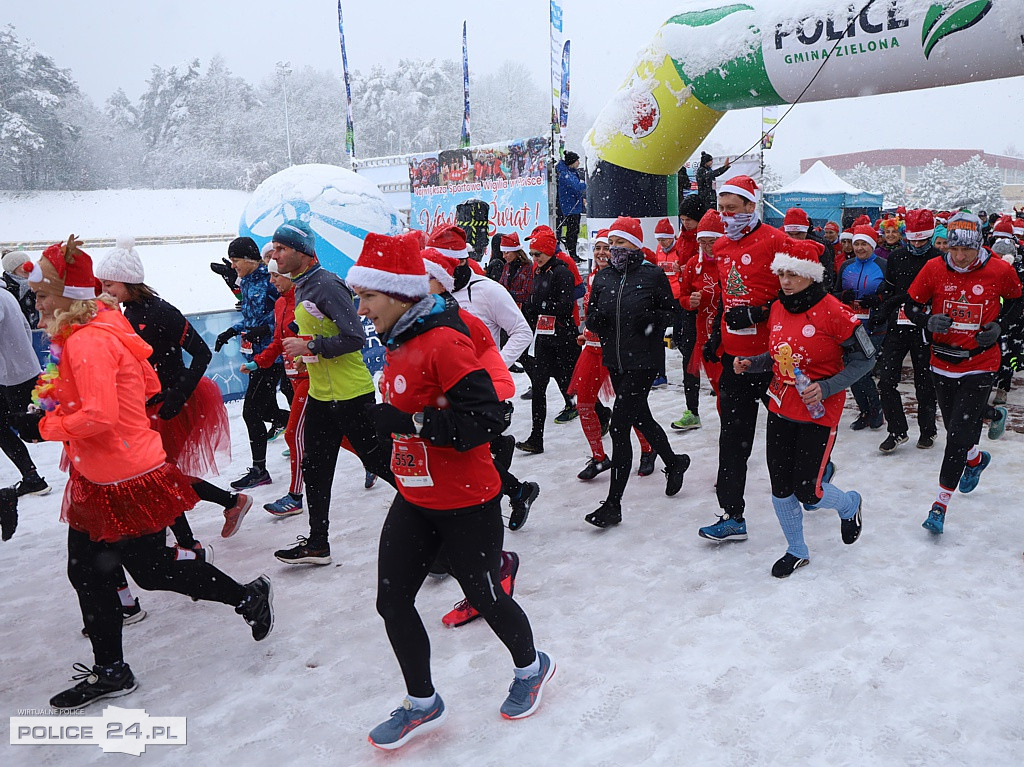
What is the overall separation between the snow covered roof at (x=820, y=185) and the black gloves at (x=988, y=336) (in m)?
20.5

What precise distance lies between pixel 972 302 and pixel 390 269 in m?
3.95

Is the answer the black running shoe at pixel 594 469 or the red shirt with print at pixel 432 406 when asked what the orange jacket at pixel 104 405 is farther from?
the black running shoe at pixel 594 469

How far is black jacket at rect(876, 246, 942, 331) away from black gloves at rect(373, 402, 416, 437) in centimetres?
526

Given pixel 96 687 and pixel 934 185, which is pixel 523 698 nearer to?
pixel 96 687

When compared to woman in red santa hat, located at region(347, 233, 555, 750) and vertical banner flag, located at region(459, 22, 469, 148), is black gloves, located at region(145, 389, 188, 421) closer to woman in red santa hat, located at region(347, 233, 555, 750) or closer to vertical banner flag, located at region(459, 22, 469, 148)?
woman in red santa hat, located at region(347, 233, 555, 750)

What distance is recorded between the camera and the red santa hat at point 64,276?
3.16 metres

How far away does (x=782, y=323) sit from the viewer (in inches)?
161

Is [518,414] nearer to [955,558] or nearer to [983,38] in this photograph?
[955,558]

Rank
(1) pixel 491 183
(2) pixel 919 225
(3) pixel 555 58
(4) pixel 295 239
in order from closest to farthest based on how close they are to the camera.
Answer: (4) pixel 295 239
(2) pixel 919 225
(1) pixel 491 183
(3) pixel 555 58

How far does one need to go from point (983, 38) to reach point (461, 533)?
7.19 metres

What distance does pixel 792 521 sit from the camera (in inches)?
165

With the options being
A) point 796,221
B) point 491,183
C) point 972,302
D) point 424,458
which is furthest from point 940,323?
point 491,183

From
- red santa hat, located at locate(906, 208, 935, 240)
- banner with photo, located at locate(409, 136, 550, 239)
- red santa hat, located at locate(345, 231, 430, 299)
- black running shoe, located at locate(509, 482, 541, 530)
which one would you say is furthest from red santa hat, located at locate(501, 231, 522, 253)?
banner with photo, located at locate(409, 136, 550, 239)

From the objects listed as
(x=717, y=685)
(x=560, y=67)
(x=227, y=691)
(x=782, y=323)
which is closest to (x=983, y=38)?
(x=782, y=323)
